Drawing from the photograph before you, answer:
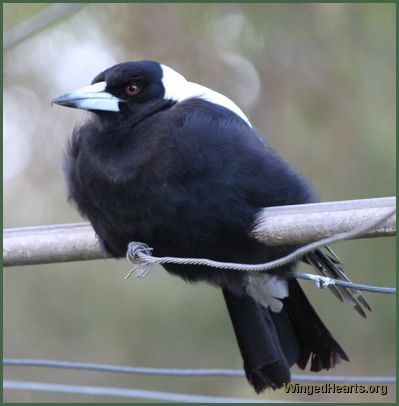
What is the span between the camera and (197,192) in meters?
2.45

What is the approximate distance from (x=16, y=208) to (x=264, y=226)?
9.63ft

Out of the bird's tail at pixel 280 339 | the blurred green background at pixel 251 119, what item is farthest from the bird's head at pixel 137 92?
the blurred green background at pixel 251 119

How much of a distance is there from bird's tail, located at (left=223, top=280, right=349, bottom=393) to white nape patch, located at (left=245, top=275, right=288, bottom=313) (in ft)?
0.05

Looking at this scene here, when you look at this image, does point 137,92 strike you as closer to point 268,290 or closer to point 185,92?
point 185,92

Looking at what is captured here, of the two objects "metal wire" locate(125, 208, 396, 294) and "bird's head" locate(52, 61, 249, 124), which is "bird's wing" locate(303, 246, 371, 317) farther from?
"bird's head" locate(52, 61, 249, 124)

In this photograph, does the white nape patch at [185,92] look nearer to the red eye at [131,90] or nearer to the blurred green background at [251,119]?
the red eye at [131,90]

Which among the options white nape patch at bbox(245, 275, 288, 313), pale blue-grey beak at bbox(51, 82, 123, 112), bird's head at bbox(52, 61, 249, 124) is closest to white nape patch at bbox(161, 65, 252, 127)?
bird's head at bbox(52, 61, 249, 124)

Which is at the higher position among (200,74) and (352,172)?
(200,74)

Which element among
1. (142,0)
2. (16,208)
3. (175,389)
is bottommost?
(175,389)

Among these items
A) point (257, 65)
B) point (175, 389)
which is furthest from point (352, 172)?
point (175, 389)

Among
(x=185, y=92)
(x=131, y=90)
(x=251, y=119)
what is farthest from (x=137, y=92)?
(x=251, y=119)

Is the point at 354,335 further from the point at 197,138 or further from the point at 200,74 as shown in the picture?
the point at 197,138

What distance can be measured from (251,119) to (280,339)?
1763 mm

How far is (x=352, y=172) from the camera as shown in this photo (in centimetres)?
427
